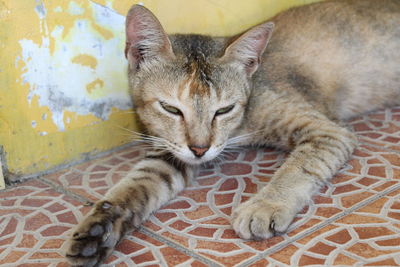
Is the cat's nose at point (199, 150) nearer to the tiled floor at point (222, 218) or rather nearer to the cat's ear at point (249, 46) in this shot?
the tiled floor at point (222, 218)

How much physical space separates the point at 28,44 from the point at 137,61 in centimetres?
45

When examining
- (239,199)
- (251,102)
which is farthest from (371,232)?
(251,102)

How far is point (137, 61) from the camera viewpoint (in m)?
2.13

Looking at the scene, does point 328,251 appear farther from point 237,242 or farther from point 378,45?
point 378,45

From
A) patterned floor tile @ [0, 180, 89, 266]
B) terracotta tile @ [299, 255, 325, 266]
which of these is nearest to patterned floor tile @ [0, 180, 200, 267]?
patterned floor tile @ [0, 180, 89, 266]

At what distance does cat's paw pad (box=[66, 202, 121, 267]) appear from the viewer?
150 cm

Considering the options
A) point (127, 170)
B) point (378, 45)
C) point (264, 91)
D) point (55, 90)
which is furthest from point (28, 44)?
point (378, 45)

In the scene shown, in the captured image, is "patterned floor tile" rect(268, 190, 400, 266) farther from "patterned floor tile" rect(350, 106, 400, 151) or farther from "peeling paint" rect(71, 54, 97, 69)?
"peeling paint" rect(71, 54, 97, 69)

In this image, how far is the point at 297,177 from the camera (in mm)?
1950

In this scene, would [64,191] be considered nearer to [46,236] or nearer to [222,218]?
[46,236]

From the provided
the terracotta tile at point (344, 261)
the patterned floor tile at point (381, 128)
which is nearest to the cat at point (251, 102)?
the patterned floor tile at point (381, 128)

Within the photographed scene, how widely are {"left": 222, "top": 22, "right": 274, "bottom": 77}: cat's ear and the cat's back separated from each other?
12.5 inches

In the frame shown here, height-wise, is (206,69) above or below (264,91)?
above

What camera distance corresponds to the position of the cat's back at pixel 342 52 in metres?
2.57
